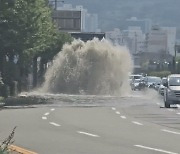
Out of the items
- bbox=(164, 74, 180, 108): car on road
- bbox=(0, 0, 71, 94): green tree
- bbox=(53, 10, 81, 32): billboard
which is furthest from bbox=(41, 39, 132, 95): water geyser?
bbox=(53, 10, 81, 32): billboard

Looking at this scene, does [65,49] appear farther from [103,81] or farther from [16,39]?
[16,39]

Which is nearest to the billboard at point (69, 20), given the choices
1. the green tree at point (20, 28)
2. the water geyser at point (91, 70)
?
the water geyser at point (91, 70)

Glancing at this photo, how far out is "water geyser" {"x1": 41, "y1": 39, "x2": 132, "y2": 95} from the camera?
5622cm

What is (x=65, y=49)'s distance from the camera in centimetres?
6009

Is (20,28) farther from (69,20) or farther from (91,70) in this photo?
(69,20)

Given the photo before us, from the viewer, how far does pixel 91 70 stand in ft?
189

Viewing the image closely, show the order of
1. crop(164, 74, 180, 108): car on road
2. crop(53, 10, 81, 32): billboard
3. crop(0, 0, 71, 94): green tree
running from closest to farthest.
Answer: crop(164, 74, 180, 108): car on road → crop(0, 0, 71, 94): green tree → crop(53, 10, 81, 32): billboard

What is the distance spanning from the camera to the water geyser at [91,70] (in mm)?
56219

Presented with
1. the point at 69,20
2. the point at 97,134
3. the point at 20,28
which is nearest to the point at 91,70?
the point at 20,28

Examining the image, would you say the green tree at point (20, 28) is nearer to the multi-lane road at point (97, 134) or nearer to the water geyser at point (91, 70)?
the water geyser at point (91, 70)

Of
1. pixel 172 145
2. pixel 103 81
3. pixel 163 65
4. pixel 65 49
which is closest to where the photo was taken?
pixel 172 145

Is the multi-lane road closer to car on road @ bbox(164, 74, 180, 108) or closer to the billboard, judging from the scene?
car on road @ bbox(164, 74, 180, 108)

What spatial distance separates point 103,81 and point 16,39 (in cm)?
1453

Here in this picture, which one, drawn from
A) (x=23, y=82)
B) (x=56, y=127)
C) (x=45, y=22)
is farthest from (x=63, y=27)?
(x=56, y=127)
